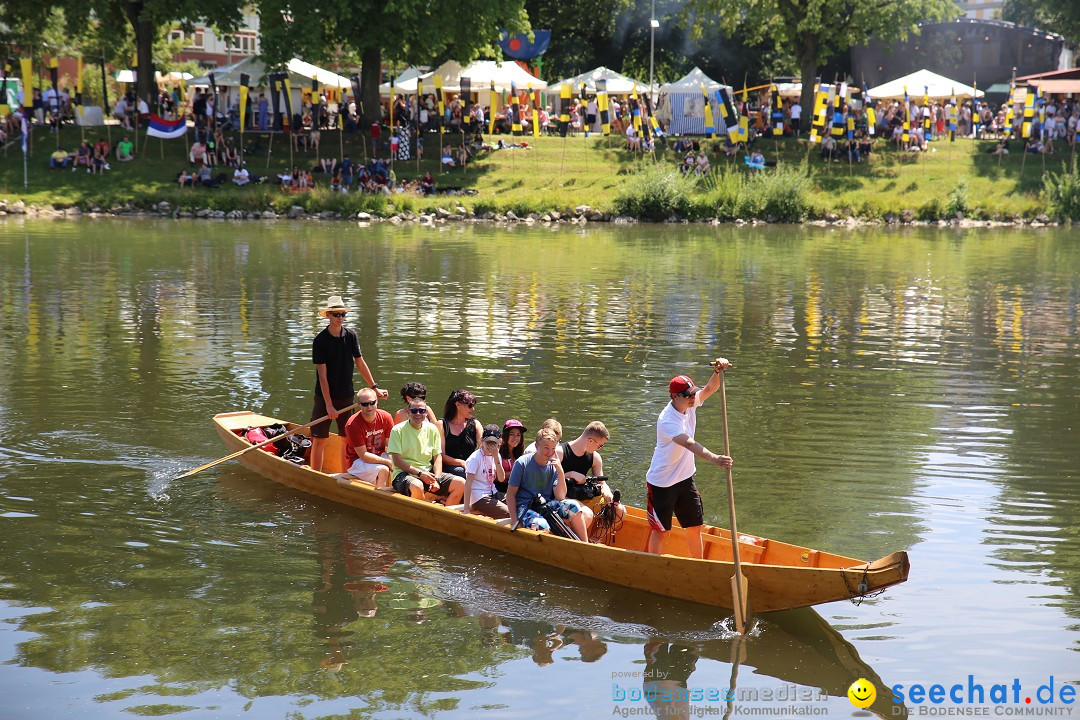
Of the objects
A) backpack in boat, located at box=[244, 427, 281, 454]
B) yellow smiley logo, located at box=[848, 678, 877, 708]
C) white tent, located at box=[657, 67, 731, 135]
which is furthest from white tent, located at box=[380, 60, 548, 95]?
yellow smiley logo, located at box=[848, 678, 877, 708]

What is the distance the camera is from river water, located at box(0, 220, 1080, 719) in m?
8.13

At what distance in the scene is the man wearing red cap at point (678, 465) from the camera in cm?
902

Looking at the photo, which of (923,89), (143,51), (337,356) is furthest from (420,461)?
(923,89)

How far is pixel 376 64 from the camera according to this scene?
4350 cm

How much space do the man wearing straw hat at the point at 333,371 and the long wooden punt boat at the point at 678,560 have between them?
0.54m

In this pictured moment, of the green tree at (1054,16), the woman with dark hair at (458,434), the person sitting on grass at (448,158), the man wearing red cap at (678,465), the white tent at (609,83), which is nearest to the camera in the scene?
the man wearing red cap at (678,465)

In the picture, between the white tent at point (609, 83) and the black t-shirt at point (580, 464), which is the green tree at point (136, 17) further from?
the black t-shirt at point (580, 464)

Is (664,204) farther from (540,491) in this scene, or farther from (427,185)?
(540,491)

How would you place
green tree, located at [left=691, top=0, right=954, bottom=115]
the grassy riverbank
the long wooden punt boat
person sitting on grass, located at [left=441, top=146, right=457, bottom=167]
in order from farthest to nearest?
green tree, located at [left=691, top=0, right=954, bottom=115]
person sitting on grass, located at [left=441, top=146, right=457, bottom=167]
the grassy riverbank
the long wooden punt boat

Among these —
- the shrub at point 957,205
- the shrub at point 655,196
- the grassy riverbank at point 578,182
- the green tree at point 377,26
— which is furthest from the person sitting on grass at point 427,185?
the shrub at point 957,205

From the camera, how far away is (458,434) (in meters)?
11.4

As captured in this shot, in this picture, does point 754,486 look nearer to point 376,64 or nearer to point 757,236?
point 757,236

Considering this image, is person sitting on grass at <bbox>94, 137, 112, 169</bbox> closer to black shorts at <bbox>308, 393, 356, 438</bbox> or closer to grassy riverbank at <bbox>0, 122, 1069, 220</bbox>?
grassy riverbank at <bbox>0, 122, 1069, 220</bbox>

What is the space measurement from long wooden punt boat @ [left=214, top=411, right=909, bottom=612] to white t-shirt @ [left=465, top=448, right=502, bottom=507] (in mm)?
247
